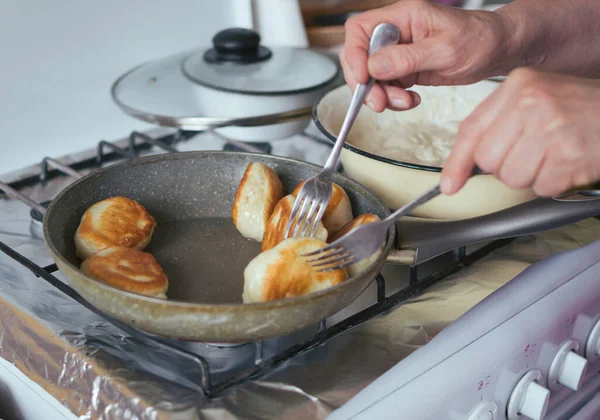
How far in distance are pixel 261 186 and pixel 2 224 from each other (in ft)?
1.22

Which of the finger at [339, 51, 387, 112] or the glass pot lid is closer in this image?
the finger at [339, 51, 387, 112]

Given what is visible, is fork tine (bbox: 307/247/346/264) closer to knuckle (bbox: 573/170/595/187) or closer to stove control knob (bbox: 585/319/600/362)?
knuckle (bbox: 573/170/595/187)

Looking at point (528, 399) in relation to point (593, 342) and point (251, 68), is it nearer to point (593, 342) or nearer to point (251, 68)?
point (593, 342)

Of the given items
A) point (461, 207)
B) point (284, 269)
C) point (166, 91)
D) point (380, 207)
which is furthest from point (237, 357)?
point (166, 91)

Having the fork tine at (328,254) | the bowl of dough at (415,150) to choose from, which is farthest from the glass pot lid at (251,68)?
the fork tine at (328,254)

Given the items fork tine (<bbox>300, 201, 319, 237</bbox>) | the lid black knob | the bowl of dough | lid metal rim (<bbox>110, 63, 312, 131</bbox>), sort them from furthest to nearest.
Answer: the lid black knob, lid metal rim (<bbox>110, 63, 312, 131</bbox>), the bowl of dough, fork tine (<bbox>300, 201, 319, 237</bbox>)

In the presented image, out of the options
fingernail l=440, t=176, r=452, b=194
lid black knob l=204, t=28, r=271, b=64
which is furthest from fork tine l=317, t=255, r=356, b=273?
lid black knob l=204, t=28, r=271, b=64

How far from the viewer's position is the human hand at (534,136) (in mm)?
543

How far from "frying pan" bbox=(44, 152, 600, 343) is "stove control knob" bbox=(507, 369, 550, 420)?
160 mm

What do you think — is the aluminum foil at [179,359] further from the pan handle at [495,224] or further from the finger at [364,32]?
the finger at [364,32]

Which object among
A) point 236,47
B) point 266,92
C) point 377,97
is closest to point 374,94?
point 377,97

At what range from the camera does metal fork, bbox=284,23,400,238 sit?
0.67 metres

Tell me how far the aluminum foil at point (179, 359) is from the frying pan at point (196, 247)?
0.06 m

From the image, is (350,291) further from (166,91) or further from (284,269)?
(166,91)
